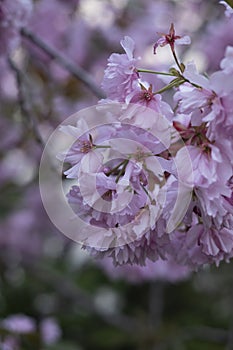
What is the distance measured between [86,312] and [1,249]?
0.45 meters

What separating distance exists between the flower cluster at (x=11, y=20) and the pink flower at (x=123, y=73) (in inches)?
20.8

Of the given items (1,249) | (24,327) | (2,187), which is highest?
(24,327)

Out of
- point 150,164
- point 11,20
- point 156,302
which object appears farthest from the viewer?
point 156,302

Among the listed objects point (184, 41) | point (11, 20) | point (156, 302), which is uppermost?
point (184, 41)

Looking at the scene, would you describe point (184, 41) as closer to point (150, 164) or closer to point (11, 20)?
point (150, 164)

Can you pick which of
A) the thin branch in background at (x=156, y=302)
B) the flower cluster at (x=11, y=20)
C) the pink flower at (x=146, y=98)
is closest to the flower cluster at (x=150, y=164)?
the pink flower at (x=146, y=98)

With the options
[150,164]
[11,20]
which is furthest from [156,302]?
[150,164]

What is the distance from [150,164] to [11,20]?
24.1 inches

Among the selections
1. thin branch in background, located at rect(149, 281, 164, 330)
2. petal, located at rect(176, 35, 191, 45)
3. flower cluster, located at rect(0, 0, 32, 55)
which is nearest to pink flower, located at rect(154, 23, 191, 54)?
petal, located at rect(176, 35, 191, 45)

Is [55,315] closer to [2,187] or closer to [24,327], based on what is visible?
[2,187]

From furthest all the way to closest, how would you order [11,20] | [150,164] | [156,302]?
1. [156,302]
2. [11,20]
3. [150,164]

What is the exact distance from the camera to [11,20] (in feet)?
3.75

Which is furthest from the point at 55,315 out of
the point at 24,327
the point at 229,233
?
the point at 229,233

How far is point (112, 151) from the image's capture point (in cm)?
68
